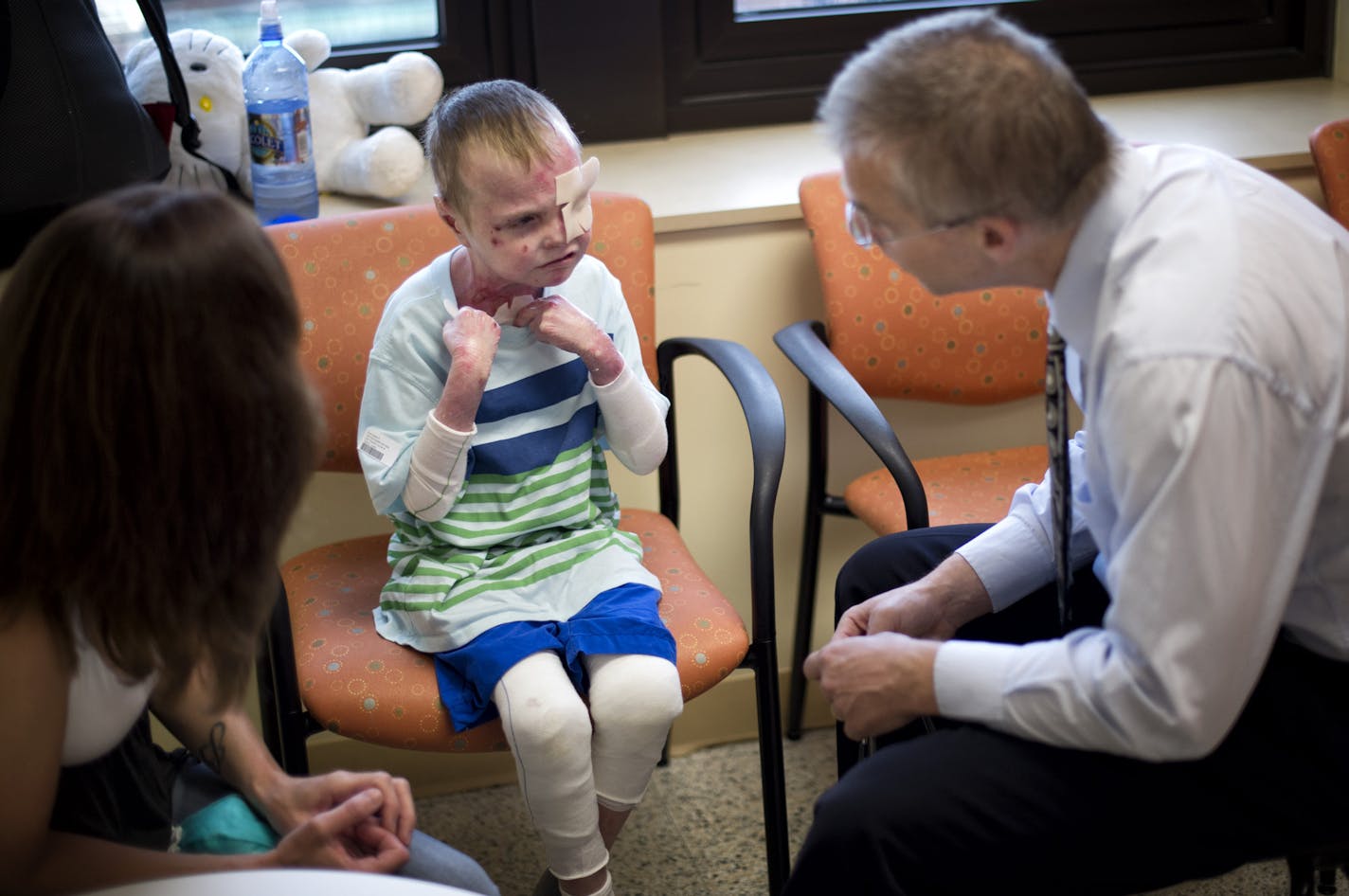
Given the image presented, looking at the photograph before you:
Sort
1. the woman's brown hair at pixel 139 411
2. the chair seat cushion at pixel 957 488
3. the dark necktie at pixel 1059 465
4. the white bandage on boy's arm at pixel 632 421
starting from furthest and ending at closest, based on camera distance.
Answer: the chair seat cushion at pixel 957 488, the white bandage on boy's arm at pixel 632 421, the dark necktie at pixel 1059 465, the woman's brown hair at pixel 139 411

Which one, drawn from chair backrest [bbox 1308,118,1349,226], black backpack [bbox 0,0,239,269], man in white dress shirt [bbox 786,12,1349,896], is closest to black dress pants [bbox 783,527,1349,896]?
man in white dress shirt [bbox 786,12,1349,896]

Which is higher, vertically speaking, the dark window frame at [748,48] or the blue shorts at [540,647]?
the dark window frame at [748,48]

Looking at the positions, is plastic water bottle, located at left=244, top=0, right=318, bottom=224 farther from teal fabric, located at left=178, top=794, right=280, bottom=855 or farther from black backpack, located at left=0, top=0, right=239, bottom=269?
teal fabric, located at left=178, top=794, right=280, bottom=855

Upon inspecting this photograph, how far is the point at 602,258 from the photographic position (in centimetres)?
198

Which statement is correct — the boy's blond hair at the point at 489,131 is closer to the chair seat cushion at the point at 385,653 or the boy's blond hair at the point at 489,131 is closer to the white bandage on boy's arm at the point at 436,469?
the white bandage on boy's arm at the point at 436,469

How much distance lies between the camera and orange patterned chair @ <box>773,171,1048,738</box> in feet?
6.81

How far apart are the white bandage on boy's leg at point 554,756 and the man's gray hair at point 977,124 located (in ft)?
2.27

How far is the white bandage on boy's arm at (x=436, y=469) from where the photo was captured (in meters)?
1.64

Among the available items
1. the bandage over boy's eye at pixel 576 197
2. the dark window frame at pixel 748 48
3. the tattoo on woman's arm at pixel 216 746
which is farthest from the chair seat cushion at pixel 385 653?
the dark window frame at pixel 748 48

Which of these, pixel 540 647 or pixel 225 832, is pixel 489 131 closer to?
pixel 540 647

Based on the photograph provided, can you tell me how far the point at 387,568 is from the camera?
75.7 inches

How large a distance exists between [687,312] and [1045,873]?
114cm

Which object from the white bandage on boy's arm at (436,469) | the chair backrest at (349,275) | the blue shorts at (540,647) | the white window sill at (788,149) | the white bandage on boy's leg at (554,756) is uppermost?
the white window sill at (788,149)

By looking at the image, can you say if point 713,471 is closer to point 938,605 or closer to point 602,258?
point 602,258
